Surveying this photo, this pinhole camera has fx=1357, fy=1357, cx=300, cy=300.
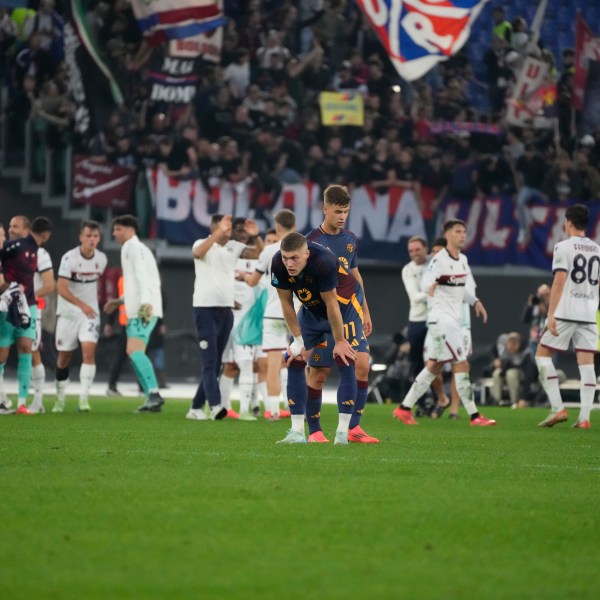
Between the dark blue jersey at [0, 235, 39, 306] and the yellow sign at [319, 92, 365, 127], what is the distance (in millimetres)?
14387

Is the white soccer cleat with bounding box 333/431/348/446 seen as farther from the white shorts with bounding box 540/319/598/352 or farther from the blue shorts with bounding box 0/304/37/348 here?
the blue shorts with bounding box 0/304/37/348

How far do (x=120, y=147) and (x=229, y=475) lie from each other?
19.2 meters

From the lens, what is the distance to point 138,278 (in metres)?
16.3

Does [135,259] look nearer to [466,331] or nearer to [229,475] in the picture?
[466,331]

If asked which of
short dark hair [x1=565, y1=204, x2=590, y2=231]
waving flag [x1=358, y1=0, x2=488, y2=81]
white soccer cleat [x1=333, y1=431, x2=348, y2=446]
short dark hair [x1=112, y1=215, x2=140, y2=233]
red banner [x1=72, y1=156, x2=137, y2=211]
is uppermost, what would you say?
waving flag [x1=358, y1=0, x2=488, y2=81]

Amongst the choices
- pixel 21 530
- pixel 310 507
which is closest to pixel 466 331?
pixel 310 507

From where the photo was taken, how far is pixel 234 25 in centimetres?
2975

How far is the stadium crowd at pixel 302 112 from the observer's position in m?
27.4

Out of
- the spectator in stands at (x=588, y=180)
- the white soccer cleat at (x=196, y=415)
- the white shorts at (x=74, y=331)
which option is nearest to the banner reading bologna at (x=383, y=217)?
the spectator in stands at (x=588, y=180)

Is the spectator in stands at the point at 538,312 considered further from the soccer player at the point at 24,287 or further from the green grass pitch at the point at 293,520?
the green grass pitch at the point at 293,520

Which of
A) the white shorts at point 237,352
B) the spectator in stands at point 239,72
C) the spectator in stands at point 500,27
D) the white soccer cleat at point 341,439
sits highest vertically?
the spectator in stands at point 500,27

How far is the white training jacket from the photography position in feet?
53.6

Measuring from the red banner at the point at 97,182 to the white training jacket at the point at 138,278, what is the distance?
10445mm

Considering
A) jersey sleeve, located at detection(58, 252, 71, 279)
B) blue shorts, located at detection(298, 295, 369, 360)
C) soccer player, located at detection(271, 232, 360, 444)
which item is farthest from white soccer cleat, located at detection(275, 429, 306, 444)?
jersey sleeve, located at detection(58, 252, 71, 279)
